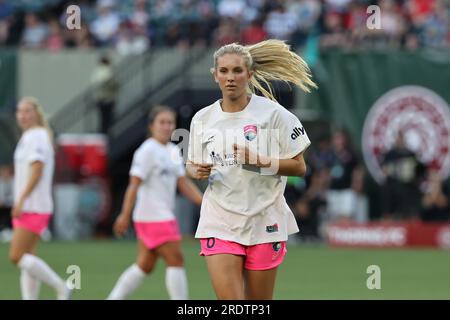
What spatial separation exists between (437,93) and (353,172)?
2570 mm

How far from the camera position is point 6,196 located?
24.4 meters

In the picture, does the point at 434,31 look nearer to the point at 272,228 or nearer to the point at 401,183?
the point at 401,183

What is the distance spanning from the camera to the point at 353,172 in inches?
941

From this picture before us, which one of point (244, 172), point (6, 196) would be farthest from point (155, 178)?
point (6, 196)

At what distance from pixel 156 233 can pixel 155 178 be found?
0.63 meters

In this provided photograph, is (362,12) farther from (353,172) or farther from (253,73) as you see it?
(253,73)

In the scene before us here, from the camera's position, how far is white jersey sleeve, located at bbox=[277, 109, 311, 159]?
8.36 meters

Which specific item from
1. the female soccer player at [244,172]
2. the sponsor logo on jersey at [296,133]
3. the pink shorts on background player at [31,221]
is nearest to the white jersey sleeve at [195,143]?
the female soccer player at [244,172]

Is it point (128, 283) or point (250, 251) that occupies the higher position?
point (250, 251)

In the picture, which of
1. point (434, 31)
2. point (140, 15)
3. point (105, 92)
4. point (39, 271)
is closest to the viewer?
point (39, 271)

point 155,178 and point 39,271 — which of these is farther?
point 155,178

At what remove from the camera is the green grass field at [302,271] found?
14336 millimetres

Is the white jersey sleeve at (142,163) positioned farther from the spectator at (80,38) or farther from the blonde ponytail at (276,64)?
the spectator at (80,38)
